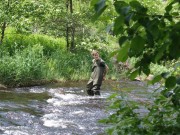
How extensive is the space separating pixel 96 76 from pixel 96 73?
0.46 feet

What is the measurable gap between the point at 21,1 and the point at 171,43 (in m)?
14.5

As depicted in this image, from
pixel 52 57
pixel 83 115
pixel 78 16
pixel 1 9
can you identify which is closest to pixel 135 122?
pixel 83 115

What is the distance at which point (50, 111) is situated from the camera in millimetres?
10000

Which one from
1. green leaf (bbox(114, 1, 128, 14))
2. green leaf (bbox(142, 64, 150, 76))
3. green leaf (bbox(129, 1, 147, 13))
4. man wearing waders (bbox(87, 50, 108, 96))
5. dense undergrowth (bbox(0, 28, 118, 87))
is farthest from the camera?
dense undergrowth (bbox(0, 28, 118, 87))

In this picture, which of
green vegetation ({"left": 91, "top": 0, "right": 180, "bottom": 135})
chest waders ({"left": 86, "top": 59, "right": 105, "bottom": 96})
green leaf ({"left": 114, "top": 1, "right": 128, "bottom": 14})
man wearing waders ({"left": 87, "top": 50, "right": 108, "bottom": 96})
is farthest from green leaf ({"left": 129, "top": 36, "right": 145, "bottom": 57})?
chest waders ({"left": 86, "top": 59, "right": 105, "bottom": 96})

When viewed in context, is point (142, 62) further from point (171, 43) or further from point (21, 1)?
point (21, 1)

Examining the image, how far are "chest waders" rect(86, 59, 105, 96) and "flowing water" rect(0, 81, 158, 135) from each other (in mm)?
288

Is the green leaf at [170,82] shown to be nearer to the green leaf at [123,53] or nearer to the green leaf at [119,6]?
the green leaf at [123,53]

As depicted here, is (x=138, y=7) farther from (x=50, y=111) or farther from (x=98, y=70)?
(x=98, y=70)

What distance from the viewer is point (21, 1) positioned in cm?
1557

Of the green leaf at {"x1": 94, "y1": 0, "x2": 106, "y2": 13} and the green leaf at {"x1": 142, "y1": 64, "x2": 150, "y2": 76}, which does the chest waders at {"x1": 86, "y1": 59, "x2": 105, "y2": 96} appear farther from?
the green leaf at {"x1": 94, "y1": 0, "x2": 106, "y2": 13}

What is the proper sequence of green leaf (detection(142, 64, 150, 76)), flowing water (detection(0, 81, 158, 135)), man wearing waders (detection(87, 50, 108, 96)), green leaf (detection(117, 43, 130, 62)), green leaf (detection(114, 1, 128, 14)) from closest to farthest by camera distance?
green leaf (detection(114, 1, 128, 14)), green leaf (detection(117, 43, 130, 62)), green leaf (detection(142, 64, 150, 76)), flowing water (detection(0, 81, 158, 135)), man wearing waders (detection(87, 50, 108, 96))

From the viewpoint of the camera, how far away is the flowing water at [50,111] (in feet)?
25.8

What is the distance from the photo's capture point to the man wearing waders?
12.5 m
